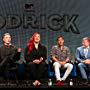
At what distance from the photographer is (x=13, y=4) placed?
10.3 meters

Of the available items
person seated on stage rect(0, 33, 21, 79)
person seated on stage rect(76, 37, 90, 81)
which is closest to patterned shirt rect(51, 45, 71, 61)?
person seated on stage rect(76, 37, 90, 81)

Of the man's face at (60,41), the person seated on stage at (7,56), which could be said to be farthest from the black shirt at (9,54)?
the man's face at (60,41)

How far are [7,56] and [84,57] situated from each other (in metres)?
1.87

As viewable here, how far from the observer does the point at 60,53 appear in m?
9.46

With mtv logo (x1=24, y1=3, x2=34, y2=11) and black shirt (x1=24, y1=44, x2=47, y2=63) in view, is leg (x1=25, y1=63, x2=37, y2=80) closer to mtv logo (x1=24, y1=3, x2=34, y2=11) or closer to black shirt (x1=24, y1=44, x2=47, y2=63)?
black shirt (x1=24, y1=44, x2=47, y2=63)

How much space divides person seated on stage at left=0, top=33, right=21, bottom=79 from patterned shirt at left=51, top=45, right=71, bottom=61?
2.91 ft

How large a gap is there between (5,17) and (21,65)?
1608mm

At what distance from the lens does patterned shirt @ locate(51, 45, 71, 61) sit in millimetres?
9430

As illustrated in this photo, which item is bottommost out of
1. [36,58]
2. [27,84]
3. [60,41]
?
[27,84]

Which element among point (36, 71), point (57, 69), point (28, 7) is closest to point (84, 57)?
point (57, 69)

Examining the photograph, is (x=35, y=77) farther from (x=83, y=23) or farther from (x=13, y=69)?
(x=83, y=23)

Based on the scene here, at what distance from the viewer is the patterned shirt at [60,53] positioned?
30.9 ft

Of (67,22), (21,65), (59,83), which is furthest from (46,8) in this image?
(59,83)

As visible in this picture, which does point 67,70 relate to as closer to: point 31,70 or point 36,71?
point 36,71
